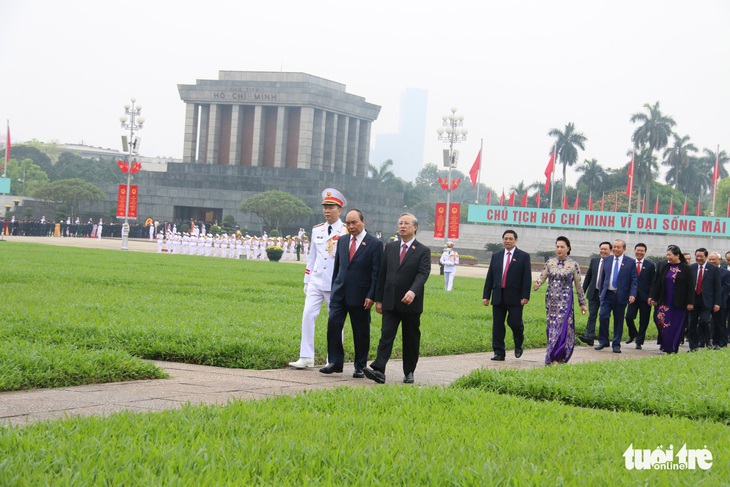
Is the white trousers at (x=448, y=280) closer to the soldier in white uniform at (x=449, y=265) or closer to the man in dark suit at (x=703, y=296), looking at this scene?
the soldier in white uniform at (x=449, y=265)

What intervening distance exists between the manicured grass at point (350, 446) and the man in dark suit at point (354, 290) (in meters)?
2.37

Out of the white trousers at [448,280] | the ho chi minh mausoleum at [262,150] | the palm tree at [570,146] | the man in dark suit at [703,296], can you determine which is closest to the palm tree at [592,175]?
the palm tree at [570,146]

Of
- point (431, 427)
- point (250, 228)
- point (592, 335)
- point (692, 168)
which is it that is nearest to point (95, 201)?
point (250, 228)

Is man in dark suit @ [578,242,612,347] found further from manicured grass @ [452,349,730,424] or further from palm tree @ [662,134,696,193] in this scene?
palm tree @ [662,134,696,193]

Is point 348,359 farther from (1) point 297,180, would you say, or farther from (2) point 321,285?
(1) point 297,180

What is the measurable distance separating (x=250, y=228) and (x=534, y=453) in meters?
69.6

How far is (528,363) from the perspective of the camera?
1138 centimetres

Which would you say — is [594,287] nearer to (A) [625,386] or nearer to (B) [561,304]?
(B) [561,304]

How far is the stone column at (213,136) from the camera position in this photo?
3369 inches

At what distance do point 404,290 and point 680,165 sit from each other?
86.8 meters

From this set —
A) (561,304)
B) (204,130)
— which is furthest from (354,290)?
(204,130)

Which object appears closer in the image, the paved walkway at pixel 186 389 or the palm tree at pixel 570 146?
the paved walkway at pixel 186 389

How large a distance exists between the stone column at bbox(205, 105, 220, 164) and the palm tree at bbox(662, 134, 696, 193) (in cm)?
4181

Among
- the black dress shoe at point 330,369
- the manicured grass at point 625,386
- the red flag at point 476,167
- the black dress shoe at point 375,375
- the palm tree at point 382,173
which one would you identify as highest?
the palm tree at point 382,173
